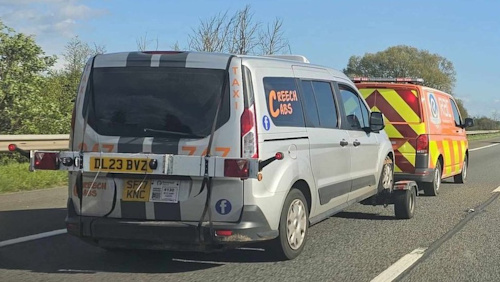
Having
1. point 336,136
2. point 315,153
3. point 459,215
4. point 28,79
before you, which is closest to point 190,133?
point 315,153

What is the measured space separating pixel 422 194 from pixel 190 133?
7230mm

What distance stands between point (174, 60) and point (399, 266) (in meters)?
2.90

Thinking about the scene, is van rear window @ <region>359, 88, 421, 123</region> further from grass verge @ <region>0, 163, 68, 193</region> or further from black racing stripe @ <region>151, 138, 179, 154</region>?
grass verge @ <region>0, 163, 68, 193</region>

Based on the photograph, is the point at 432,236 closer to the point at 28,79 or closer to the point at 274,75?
the point at 274,75

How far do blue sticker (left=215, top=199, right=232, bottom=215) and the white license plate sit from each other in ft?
1.18

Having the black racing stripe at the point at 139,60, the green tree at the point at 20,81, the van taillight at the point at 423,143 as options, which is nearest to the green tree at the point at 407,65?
the green tree at the point at 20,81

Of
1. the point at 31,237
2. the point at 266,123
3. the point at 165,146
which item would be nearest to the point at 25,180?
the point at 31,237

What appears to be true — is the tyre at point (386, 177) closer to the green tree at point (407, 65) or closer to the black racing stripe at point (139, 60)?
the black racing stripe at point (139, 60)

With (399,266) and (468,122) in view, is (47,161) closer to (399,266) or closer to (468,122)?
(399,266)

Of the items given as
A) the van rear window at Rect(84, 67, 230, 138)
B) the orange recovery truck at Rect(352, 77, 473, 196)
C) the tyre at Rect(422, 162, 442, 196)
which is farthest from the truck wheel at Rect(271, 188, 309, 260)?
the tyre at Rect(422, 162, 442, 196)

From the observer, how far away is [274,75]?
5.70 m

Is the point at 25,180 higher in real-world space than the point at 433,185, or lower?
higher

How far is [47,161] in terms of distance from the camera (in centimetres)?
541

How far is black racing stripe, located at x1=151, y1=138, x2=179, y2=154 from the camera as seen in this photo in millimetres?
5109
